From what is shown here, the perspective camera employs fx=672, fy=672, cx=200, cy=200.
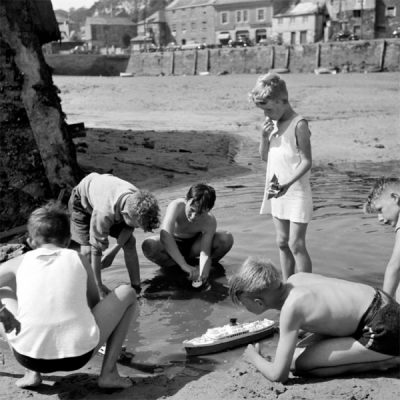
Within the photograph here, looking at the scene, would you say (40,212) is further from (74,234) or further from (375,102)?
(375,102)

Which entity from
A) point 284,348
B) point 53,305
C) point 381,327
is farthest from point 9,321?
point 381,327

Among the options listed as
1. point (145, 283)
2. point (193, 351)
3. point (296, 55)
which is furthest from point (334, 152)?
point (296, 55)

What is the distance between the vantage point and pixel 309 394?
3.66 meters

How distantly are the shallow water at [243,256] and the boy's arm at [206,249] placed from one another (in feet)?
0.61

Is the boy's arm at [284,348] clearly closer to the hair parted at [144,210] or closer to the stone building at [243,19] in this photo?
the hair parted at [144,210]

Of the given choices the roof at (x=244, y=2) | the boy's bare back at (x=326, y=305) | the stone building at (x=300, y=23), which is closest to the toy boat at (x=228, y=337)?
the boy's bare back at (x=326, y=305)

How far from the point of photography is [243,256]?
686 centimetres

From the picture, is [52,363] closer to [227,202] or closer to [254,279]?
[254,279]

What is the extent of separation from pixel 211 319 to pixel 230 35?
81.1 meters

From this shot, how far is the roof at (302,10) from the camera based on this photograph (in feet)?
228

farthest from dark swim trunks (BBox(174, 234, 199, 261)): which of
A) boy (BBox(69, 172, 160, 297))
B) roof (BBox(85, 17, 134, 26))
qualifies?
roof (BBox(85, 17, 134, 26))

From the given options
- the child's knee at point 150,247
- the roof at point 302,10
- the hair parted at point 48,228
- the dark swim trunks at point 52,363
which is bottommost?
the child's knee at point 150,247

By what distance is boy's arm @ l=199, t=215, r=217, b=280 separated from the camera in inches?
234

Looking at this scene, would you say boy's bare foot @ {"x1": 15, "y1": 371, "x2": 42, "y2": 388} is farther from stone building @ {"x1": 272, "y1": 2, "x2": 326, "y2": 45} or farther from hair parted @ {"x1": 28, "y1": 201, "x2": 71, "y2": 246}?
stone building @ {"x1": 272, "y1": 2, "x2": 326, "y2": 45}
